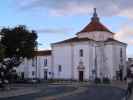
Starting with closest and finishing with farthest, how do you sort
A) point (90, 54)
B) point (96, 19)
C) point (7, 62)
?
point (7, 62) → point (90, 54) → point (96, 19)

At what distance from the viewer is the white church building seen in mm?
132875

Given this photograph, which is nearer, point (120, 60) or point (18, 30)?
point (18, 30)

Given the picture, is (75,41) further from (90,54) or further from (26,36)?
(26,36)

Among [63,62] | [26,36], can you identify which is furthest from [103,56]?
[26,36]

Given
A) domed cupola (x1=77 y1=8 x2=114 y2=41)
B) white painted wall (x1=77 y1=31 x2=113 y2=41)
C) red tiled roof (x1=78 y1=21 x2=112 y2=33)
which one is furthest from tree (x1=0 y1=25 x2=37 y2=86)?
red tiled roof (x1=78 y1=21 x2=112 y2=33)

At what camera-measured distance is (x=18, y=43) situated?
84938 millimetres

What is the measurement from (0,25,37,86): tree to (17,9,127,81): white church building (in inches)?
1738

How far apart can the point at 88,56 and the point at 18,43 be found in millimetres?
50931

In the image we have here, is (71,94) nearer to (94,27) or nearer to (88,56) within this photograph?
(88,56)

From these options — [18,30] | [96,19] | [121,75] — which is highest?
[96,19]

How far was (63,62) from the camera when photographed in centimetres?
13888

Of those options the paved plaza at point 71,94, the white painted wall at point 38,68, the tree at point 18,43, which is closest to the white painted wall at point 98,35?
the white painted wall at point 38,68

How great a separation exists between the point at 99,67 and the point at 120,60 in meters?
7.28

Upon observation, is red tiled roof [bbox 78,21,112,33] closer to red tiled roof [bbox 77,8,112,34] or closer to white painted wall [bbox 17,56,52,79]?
red tiled roof [bbox 77,8,112,34]
